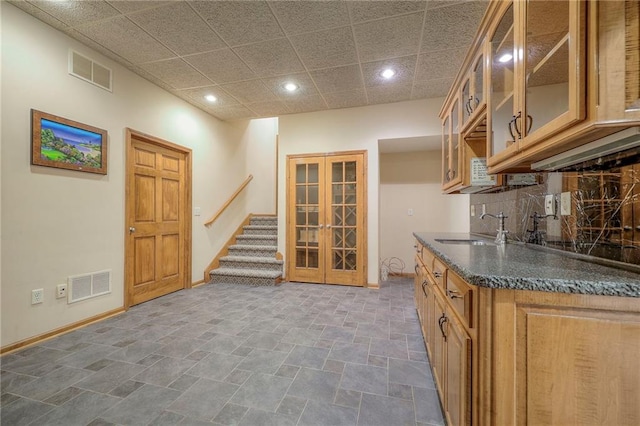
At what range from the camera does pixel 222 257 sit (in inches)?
173

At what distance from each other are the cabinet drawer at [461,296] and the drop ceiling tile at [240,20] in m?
2.37

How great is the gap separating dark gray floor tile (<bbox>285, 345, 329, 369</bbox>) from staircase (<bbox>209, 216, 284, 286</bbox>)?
192 cm

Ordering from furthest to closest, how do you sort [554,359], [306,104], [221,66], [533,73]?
[306,104], [221,66], [533,73], [554,359]

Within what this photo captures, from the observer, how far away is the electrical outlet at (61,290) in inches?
91.4

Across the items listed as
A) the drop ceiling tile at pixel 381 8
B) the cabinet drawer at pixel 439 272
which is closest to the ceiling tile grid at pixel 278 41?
the drop ceiling tile at pixel 381 8

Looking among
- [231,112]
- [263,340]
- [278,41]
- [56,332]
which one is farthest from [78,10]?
[263,340]

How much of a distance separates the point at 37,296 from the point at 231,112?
3205mm

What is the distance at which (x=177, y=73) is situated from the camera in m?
2.99

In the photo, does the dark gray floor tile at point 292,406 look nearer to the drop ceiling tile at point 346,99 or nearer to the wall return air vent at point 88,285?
the wall return air vent at point 88,285

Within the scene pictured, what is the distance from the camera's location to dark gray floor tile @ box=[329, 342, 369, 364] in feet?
6.41

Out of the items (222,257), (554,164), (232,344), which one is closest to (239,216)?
(222,257)

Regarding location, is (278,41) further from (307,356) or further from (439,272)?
(307,356)

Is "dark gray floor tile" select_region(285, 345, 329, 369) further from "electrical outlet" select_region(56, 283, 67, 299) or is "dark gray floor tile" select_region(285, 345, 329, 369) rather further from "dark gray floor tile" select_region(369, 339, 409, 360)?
"electrical outlet" select_region(56, 283, 67, 299)

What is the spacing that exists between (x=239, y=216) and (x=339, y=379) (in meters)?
3.93
